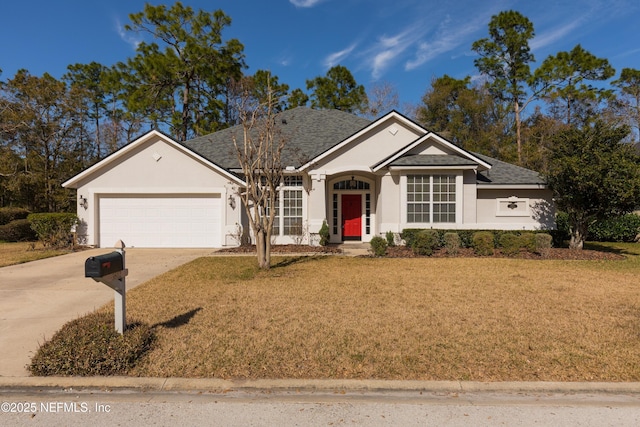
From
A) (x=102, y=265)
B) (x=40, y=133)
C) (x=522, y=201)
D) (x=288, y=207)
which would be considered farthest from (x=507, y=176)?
(x=40, y=133)

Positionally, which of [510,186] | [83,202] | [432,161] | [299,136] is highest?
[299,136]

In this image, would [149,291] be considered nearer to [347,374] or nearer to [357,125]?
[347,374]

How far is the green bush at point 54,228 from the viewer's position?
1381 centimetres

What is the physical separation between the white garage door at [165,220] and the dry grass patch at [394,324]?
581cm

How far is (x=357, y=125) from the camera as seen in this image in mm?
18938

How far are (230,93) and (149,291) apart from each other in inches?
1118

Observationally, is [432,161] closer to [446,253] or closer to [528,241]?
[446,253]

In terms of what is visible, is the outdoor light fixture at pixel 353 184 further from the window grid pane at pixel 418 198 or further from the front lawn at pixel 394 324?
the front lawn at pixel 394 324

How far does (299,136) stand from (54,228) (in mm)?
11429

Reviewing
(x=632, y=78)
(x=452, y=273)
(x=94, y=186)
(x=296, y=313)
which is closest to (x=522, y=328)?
(x=296, y=313)

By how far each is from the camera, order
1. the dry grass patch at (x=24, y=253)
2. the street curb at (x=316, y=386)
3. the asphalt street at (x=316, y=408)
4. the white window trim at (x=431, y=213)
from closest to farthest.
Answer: the asphalt street at (x=316, y=408), the street curb at (x=316, y=386), the dry grass patch at (x=24, y=253), the white window trim at (x=431, y=213)

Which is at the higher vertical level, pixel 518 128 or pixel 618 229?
pixel 518 128

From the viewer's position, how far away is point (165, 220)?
1455 cm

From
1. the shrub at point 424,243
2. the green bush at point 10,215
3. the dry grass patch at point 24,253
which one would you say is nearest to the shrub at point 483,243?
the shrub at point 424,243
